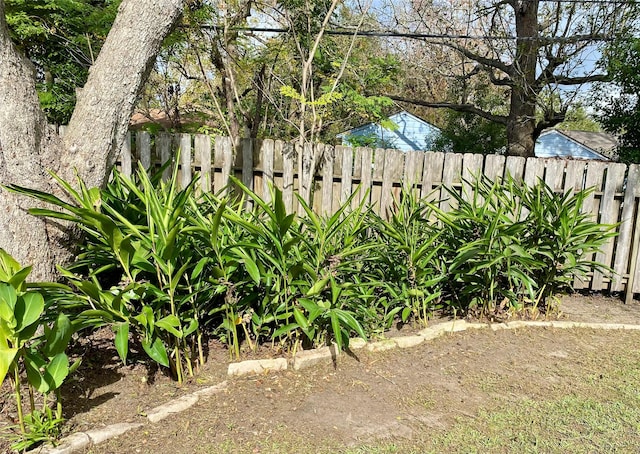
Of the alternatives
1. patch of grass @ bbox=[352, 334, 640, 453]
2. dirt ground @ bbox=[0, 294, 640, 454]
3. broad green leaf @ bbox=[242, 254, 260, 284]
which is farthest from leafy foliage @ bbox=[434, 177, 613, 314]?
broad green leaf @ bbox=[242, 254, 260, 284]

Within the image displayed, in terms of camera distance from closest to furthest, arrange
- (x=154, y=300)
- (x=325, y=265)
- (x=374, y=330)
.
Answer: (x=154, y=300) → (x=325, y=265) → (x=374, y=330)

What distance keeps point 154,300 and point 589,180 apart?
4.59 meters

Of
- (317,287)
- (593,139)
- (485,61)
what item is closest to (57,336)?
(317,287)

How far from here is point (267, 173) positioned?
5137 mm

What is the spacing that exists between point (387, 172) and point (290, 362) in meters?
2.78

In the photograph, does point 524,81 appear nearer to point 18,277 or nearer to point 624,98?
point 624,98

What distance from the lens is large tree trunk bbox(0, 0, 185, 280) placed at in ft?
8.11

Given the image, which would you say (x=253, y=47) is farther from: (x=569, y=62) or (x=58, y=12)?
(x=569, y=62)

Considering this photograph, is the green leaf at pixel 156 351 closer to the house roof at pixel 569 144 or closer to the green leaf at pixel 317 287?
the green leaf at pixel 317 287

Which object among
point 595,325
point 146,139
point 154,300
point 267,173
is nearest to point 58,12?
point 146,139

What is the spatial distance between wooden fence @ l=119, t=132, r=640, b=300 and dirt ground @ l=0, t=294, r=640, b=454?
1.97m

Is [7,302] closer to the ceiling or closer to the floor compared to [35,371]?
closer to the ceiling

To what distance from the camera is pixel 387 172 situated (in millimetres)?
5008

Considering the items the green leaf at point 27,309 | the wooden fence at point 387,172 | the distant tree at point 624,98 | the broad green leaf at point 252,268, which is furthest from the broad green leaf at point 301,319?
the distant tree at point 624,98
